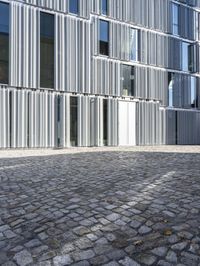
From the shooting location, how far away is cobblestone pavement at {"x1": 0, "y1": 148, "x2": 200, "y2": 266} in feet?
10.8

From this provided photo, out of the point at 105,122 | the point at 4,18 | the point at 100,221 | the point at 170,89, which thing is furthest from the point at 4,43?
the point at 100,221

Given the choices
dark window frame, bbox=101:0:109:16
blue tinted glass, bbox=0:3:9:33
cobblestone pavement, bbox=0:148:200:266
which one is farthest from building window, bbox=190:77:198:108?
cobblestone pavement, bbox=0:148:200:266

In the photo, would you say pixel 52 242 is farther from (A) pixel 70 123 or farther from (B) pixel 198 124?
(B) pixel 198 124

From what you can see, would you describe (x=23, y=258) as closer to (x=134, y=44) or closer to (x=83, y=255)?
(x=83, y=255)

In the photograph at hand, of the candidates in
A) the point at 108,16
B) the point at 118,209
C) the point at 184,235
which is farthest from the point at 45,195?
the point at 108,16

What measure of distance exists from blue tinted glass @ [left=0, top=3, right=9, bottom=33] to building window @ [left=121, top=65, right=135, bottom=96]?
8.71m

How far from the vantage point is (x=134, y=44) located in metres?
24.6

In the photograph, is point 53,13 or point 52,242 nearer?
point 52,242

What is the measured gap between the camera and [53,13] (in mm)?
19969

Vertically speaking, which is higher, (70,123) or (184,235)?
(70,123)

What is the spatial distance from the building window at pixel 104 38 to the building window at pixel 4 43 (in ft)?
21.9

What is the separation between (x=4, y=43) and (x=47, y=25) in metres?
3.05

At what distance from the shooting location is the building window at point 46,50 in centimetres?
1958

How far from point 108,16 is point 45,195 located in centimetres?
1953
